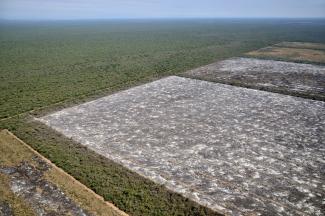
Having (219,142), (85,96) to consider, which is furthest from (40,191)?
(85,96)

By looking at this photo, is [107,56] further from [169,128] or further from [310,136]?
[310,136]

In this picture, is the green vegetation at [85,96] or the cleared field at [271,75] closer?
the green vegetation at [85,96]

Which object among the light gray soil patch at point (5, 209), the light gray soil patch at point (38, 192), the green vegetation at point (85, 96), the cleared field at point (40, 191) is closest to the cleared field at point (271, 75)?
the green vegetation at point (85, 96)

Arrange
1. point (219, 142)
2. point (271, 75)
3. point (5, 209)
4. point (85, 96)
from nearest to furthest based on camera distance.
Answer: point (5, 209) < point (219, 142) < point (85, 96) < point (271, 75)

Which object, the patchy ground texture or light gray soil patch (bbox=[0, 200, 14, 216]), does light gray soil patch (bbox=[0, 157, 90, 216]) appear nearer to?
light gray soil patch (bbox=[0, 200, 14, 216])

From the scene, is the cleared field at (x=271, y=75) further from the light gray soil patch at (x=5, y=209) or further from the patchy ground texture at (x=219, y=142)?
the light gray soil patch at (x=5, y=209)

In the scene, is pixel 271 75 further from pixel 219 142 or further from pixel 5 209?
pixel 5 209
